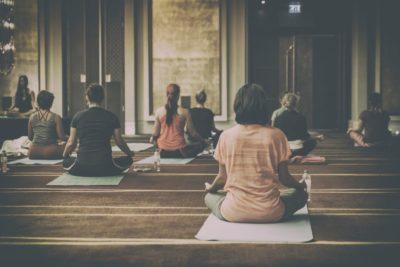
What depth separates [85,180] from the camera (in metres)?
6.75

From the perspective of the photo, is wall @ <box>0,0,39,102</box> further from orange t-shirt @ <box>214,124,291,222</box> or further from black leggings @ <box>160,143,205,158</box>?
orange t-shirt @ <box>214,124,291,222</box>

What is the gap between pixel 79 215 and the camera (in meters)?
5.01

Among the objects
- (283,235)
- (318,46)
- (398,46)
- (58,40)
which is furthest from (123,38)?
(283,235)

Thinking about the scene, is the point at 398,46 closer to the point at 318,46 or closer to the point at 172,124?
the point at 318,46

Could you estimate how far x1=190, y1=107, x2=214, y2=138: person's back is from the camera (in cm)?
977

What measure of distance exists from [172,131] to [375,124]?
321cm

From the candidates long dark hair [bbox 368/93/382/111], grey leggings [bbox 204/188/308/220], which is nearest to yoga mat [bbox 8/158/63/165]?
grey leggings [bbox 204/188/308/220]

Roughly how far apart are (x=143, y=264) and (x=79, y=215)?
5.03 ft

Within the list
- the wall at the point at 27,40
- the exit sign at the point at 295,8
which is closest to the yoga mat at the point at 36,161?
the wall at the point at 27,40

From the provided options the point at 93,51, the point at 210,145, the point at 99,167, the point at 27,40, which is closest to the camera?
the point at 99,167

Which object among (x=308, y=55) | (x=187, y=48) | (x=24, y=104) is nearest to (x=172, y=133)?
(x=24, y=104)

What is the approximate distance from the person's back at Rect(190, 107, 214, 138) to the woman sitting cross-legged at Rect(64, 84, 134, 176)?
9.51 feet

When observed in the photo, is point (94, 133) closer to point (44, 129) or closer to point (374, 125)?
point (44, 129)

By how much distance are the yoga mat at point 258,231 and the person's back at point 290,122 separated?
387 centimetres
